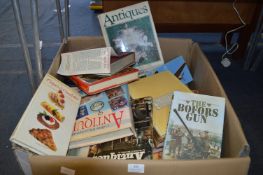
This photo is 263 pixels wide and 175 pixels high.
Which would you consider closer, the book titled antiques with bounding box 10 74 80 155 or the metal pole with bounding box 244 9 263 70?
the book titled antiques with bounding box 10 74 80 155

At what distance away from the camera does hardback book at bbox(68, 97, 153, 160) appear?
26.4 inches

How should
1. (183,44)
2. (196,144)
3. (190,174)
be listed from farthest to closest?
Result: (183,44) < (196,144) < (190,174)

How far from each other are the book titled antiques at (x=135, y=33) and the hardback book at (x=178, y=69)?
0.10 feet

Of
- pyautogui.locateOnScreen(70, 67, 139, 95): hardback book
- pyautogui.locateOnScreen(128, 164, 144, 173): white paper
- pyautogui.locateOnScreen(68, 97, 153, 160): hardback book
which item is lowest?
pyautogui.locateOnScreen(128, 164, 144, 173): white paper

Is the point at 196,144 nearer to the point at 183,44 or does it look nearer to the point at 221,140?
the point at 221,140

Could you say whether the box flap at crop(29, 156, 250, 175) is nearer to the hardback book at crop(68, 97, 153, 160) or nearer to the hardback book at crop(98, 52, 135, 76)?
the hardback book at crop(68, 97, 153, 160)

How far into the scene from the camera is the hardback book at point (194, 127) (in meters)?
0.66

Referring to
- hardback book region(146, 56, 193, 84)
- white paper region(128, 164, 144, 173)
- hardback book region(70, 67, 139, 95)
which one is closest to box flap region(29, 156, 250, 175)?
white paper region(128, 164, 144, 173)

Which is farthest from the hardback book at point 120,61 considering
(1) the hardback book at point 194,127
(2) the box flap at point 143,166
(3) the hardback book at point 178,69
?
(2) the box flap at point 143,166

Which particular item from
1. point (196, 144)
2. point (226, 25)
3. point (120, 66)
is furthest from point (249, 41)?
point (196, 144)

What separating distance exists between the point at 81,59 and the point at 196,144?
18.3 inches

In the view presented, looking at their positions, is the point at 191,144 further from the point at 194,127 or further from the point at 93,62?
the point at 93,62

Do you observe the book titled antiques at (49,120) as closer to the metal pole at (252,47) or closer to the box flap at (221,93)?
the box flap at (221,93)

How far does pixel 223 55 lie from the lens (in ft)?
5.65
